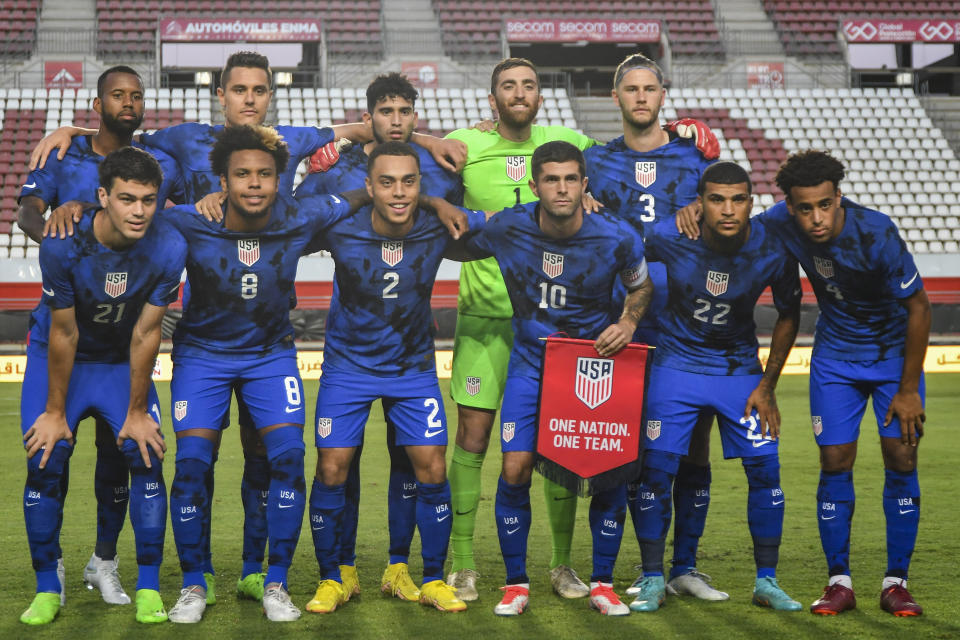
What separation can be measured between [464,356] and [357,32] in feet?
70.2

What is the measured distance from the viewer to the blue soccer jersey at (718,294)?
4762 millimetres

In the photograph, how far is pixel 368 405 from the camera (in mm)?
4840

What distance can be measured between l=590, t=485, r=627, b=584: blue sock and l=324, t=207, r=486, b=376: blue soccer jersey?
1028 mm

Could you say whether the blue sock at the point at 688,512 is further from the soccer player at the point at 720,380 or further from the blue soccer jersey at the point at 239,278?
the blue soccer jersey at the point at 239,278

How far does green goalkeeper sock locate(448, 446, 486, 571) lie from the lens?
511cm

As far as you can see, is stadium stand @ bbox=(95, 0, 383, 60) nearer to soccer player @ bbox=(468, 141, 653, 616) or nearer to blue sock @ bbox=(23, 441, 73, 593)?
soccer player @ bbox=(468, 141, 653, 616)

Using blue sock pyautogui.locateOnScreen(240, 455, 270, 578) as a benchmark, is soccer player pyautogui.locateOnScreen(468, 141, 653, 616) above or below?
above

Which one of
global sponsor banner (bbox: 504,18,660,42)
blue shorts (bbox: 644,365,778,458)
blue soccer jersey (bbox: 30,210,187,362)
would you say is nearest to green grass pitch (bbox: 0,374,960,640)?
blue shorts (bbox: 644,365,778,458)

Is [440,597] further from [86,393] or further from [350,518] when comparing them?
[86,393]

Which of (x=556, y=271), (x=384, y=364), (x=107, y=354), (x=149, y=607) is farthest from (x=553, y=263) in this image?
(x=149, y=607)

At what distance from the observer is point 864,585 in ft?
16.7

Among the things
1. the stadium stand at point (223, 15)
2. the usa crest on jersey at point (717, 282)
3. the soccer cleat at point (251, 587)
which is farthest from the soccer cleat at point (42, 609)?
the stadium stand at point (223, 15)

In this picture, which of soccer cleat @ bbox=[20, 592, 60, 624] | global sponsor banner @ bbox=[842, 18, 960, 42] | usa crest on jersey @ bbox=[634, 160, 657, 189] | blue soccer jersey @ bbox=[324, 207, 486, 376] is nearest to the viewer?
soccer cleat @ bbox=[20, 592, 60, 624]

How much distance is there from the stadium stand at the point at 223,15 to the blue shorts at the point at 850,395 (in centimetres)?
2138
